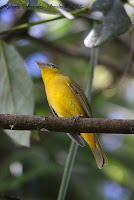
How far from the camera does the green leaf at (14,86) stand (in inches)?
94.4

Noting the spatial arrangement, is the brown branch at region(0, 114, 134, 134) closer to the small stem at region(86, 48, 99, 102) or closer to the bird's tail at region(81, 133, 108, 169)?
the small stem at region(86, 48, 99, 102)

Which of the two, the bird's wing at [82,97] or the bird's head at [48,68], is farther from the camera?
the bird's head at [48,68]

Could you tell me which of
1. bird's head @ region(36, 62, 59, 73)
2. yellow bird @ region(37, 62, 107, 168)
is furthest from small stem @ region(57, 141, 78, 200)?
bird's head @ region(36, 62, 59, 73)

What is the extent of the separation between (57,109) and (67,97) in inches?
3.1

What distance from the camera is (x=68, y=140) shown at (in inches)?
131

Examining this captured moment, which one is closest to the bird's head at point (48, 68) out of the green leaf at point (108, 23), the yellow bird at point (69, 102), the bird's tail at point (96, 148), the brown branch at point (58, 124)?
the yellow bird at point (69, 102)

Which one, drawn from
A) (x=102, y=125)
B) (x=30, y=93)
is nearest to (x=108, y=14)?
(x=30, y=93)

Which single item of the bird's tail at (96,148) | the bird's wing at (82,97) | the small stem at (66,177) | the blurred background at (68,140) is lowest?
the blurred background at (68,140)

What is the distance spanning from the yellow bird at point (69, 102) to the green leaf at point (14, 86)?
0.20 m

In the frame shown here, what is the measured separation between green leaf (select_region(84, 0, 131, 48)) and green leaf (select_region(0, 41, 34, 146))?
0.40 metres

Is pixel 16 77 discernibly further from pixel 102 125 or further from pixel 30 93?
pixel 102 125

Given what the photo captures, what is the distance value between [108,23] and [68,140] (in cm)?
121

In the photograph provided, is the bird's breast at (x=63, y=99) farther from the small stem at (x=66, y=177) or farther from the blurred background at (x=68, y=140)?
the small stem at (x=66, y=177)

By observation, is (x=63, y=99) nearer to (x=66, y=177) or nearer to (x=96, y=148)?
(x=96, y=148)
